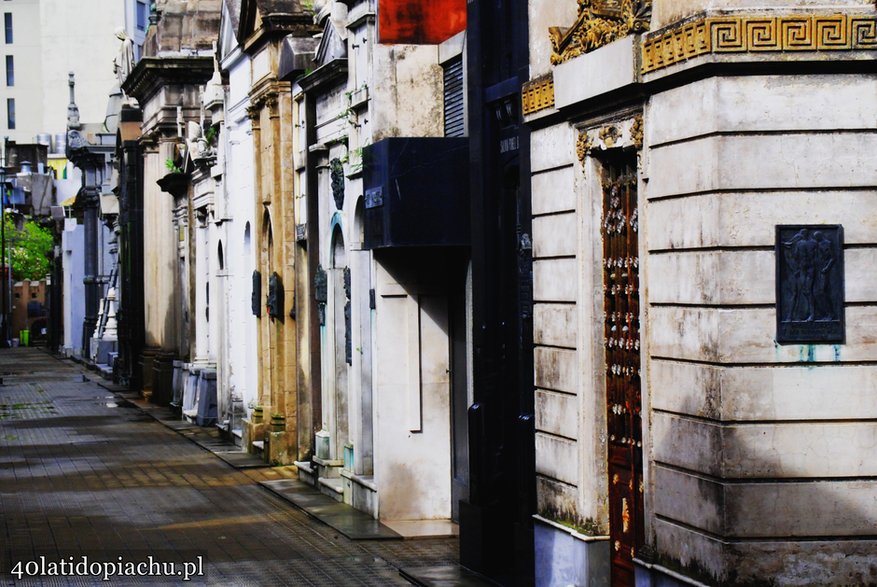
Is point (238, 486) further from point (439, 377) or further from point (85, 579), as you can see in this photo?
Result: point (85, 579)

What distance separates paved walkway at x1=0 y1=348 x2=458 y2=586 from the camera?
16.5 meters

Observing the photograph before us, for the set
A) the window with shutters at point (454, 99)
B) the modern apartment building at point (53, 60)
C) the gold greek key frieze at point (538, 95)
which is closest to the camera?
the gold greek key frieze at point (538, 95)

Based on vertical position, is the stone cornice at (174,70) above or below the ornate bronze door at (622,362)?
above

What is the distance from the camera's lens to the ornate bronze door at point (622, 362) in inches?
479

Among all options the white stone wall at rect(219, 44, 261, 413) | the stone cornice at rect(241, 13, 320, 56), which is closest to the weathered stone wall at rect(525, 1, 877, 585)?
the stone cornice at rect(241, 13, 320, 56)

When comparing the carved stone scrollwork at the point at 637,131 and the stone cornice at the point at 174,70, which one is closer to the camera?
the carved stone scrollwork at the point at 637,131

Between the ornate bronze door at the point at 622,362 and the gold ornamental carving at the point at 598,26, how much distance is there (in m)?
0.92

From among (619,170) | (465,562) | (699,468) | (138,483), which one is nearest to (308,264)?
(138,483)

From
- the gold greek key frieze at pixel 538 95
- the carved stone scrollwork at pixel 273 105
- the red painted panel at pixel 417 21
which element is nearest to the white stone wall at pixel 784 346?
the gold greek key frieze at pixel 538 95

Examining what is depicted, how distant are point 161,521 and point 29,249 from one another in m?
91.7

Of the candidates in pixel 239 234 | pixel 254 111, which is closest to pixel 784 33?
pixel 254 111

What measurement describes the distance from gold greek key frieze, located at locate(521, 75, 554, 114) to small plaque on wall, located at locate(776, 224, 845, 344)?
340cm

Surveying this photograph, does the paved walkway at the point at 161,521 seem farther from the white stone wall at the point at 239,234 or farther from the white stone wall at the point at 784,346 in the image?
the white stone wall at the point at 784,346

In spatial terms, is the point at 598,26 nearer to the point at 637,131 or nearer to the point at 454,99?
the point at 637,131
